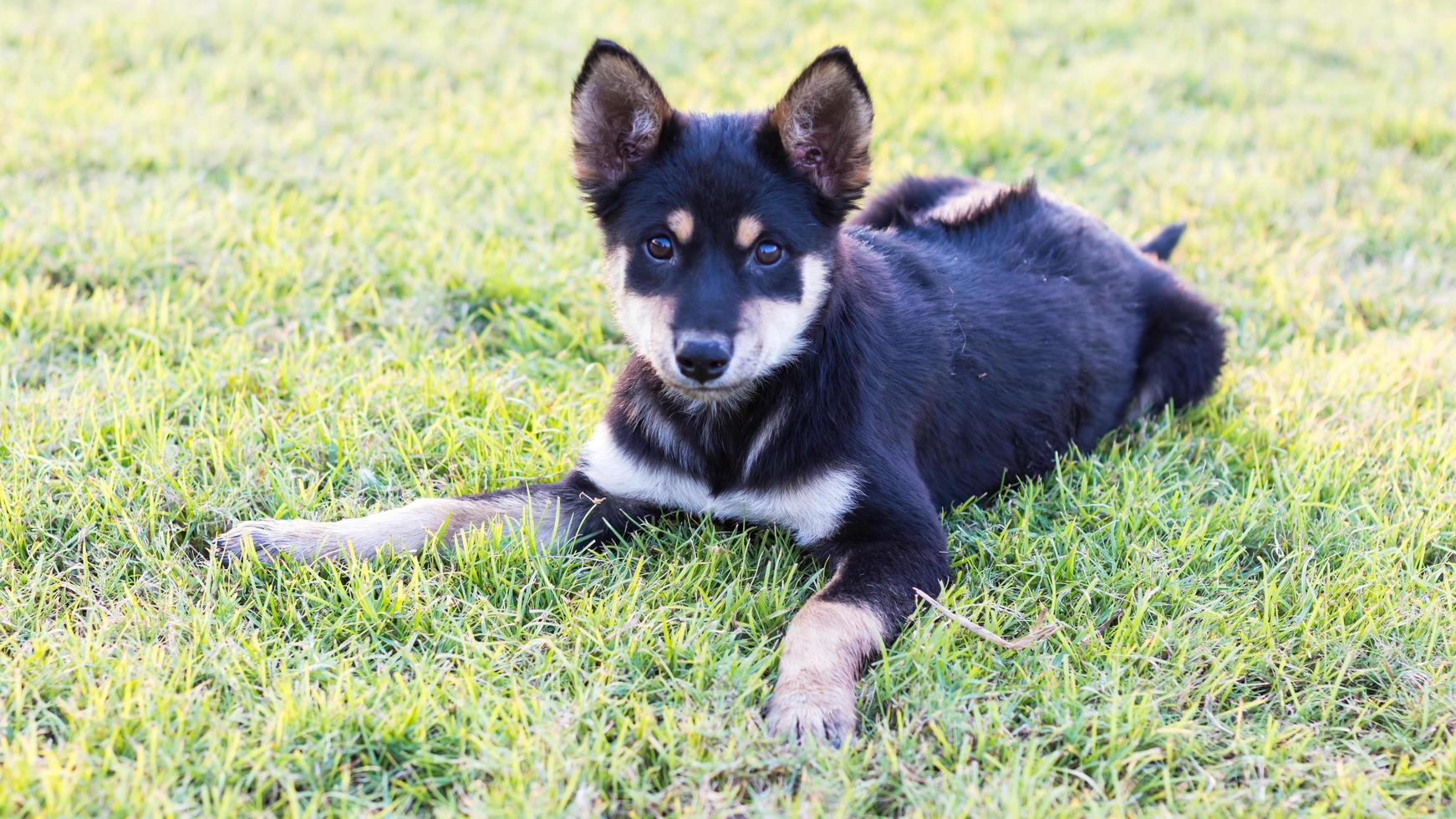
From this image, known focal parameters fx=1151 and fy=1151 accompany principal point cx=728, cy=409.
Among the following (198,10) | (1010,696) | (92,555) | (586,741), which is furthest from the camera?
(198,10)

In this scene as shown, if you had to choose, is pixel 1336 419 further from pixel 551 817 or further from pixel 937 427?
pixel 551 817

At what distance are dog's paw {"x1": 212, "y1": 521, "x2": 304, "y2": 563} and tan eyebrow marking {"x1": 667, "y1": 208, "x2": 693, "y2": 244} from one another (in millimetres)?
1374

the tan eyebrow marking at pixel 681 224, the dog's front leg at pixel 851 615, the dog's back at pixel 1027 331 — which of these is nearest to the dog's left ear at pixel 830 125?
the tan eyebrow marking at pixel 681 224

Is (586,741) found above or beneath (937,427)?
beneath

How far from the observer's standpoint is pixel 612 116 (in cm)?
337

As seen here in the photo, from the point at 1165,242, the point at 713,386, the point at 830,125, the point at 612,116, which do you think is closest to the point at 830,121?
the point at 830,125

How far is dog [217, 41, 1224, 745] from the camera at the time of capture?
3070mm

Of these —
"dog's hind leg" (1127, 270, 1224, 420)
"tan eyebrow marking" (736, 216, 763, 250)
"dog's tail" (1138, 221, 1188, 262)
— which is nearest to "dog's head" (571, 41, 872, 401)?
"tan eyebrow marking" (736, 216, 763, 250)

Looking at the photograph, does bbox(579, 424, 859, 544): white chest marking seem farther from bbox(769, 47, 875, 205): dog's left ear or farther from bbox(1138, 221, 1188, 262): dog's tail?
bbox(1138, 221, 1188, 262): dog's tail

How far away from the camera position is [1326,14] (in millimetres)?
9656

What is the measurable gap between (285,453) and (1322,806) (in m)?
3.13

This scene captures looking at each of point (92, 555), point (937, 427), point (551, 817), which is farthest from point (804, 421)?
point (92, 555)

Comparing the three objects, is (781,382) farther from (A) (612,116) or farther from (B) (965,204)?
(B) (965,204)

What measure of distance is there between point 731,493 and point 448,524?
83 cm
